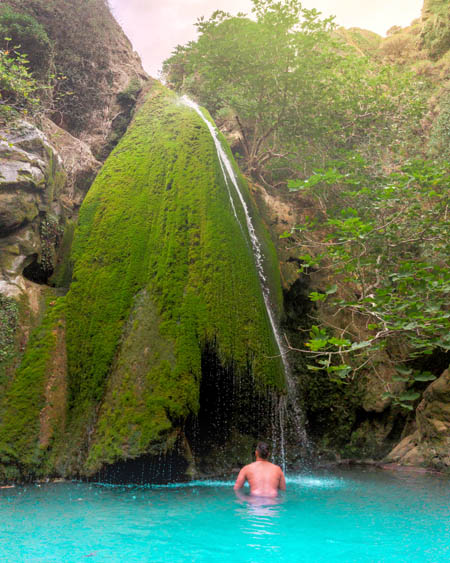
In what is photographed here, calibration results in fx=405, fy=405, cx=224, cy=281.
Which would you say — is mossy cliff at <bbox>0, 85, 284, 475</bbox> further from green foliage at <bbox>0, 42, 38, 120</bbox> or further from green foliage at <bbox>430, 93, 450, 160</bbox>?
green foliage at <bbox>430, 93, 450, 160</bbox>

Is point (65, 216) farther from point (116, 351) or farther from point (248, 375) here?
point (248, 375)

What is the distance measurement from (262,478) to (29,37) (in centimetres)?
1254

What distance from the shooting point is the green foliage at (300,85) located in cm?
1170

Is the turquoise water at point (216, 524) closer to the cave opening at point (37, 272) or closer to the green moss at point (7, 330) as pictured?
the green moss at point (7, 330)

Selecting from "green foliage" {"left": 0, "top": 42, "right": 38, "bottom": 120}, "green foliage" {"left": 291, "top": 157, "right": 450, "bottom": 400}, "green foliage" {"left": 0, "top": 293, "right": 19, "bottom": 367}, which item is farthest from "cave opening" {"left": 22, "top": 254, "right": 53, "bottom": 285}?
"green foliage" {"left": 291, "top": 157, "right": 450, "bottom": 400}

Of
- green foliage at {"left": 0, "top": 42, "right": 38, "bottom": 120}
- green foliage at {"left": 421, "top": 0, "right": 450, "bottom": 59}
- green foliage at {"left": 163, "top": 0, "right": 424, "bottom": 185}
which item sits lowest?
green foliage at {"left": 0, "top": 42, "right": 38, "bottom": 120}

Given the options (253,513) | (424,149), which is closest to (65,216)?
(253,513)

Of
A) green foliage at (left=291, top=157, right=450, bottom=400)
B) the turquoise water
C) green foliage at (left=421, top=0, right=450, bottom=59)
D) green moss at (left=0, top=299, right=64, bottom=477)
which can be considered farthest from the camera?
green foliage at (left=421, top=0, right=450, bottom=59)

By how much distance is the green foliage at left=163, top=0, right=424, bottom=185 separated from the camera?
38.4 ft

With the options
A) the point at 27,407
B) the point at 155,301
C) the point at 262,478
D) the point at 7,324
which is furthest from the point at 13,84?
the point at 262,478

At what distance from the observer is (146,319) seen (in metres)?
6.80

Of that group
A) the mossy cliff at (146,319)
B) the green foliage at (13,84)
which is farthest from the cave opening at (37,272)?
the green foliage at (13,84)

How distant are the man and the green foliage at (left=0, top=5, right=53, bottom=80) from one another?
1134cm

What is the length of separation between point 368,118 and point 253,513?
37.8 feet
